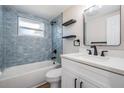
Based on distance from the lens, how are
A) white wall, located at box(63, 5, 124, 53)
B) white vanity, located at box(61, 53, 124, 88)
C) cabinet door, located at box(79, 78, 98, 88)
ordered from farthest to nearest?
white wall, located at box(63, 5, 124, 53) → cabinet door, located at box(79, 78, 98, 88) → white vanity, located at box(61, 53, 124, 88)

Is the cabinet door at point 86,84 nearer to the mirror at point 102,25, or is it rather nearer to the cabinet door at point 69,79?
the cabinet door at point 69,79

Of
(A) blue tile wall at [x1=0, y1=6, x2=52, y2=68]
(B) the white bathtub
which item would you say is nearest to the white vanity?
(B) the white bathtub

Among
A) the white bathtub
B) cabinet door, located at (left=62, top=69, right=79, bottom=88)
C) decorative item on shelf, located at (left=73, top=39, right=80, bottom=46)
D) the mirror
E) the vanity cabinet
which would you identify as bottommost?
the white bathtub

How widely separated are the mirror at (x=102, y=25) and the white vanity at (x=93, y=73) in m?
0.44

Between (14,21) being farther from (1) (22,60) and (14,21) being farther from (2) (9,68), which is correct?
(2) (9,68)

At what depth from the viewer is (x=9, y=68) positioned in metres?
2.03

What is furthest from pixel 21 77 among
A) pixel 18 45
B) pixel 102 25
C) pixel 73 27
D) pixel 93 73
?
pixel 102 25

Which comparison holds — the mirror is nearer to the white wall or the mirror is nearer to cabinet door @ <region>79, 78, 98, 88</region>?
the white wall

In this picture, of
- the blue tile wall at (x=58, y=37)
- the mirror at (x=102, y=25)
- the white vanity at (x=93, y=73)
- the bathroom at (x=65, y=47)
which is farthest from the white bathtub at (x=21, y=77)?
the mirror at (x=102, y=25)

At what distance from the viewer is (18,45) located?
221 centimetres

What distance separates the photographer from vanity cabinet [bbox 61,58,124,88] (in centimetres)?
61

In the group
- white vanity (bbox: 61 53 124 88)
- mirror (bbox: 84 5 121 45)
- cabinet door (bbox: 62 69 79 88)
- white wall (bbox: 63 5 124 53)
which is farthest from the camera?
white wall (bbox: 63 5 124 53)

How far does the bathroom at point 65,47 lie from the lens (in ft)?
2.80

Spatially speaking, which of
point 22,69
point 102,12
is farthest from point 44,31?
point 102,12
